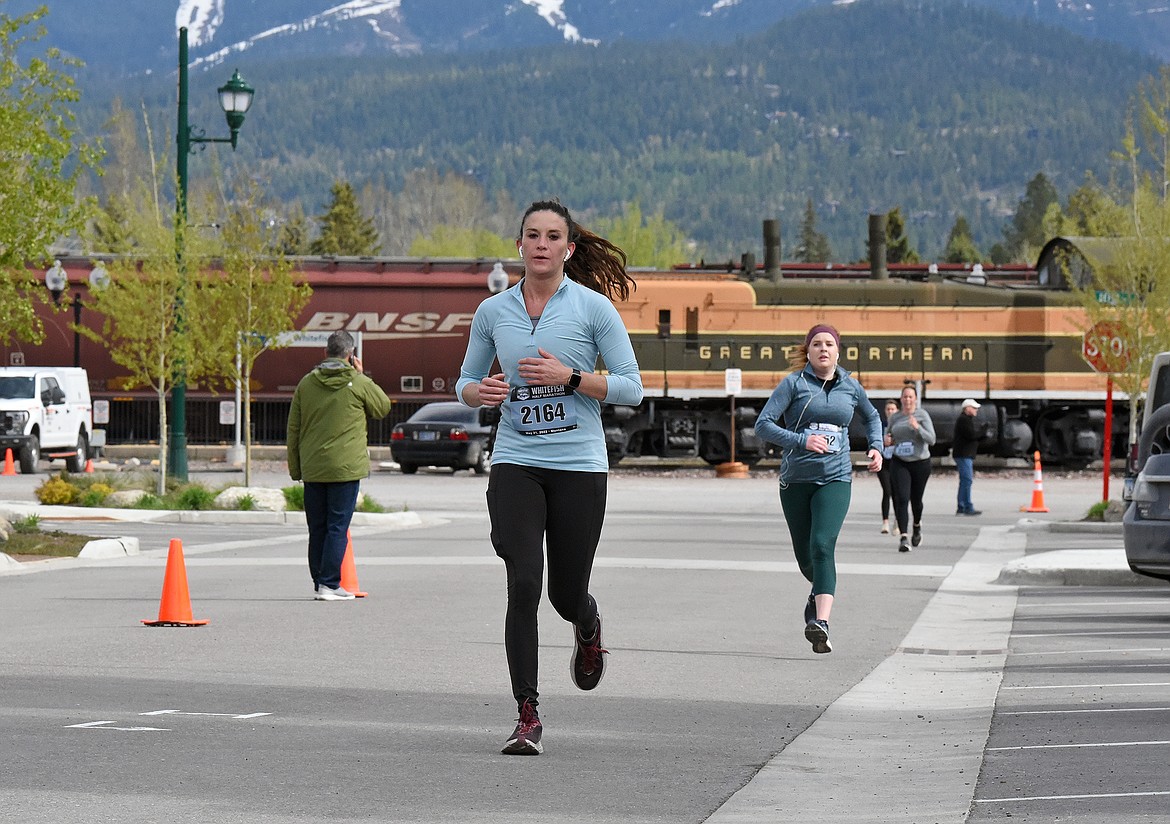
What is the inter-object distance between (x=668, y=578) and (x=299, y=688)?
738 centimetres

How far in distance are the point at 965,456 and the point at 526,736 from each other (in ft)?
69.1

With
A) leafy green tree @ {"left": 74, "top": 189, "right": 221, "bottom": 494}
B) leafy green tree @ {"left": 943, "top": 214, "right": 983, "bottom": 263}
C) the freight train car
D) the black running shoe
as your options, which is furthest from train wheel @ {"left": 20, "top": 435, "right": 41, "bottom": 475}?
leafy green tree @ {"left": 943, "top": 214, "right": 983, "bottom": 263}

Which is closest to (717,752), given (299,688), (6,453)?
(299,688)

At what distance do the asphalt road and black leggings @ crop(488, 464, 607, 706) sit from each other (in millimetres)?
413

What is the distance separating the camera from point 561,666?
10.1m

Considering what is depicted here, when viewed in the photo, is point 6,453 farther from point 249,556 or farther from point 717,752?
point 717,752

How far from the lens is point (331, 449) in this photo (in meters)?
13.4

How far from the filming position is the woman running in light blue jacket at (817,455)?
1072 cm

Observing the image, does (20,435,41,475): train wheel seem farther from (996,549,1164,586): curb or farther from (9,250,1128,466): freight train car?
(996,549,1164,586): curb

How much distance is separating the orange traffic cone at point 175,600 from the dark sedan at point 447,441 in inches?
957

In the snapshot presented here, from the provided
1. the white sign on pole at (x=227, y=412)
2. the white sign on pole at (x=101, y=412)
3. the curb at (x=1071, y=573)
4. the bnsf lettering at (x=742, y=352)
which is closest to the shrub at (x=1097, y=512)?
the curb at (x=1071, y=573)

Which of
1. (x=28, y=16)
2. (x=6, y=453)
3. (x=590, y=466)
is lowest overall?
(x=6, y=453)

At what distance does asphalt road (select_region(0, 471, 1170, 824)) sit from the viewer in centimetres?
622

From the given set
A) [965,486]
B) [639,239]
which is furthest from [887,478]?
[639,239]
